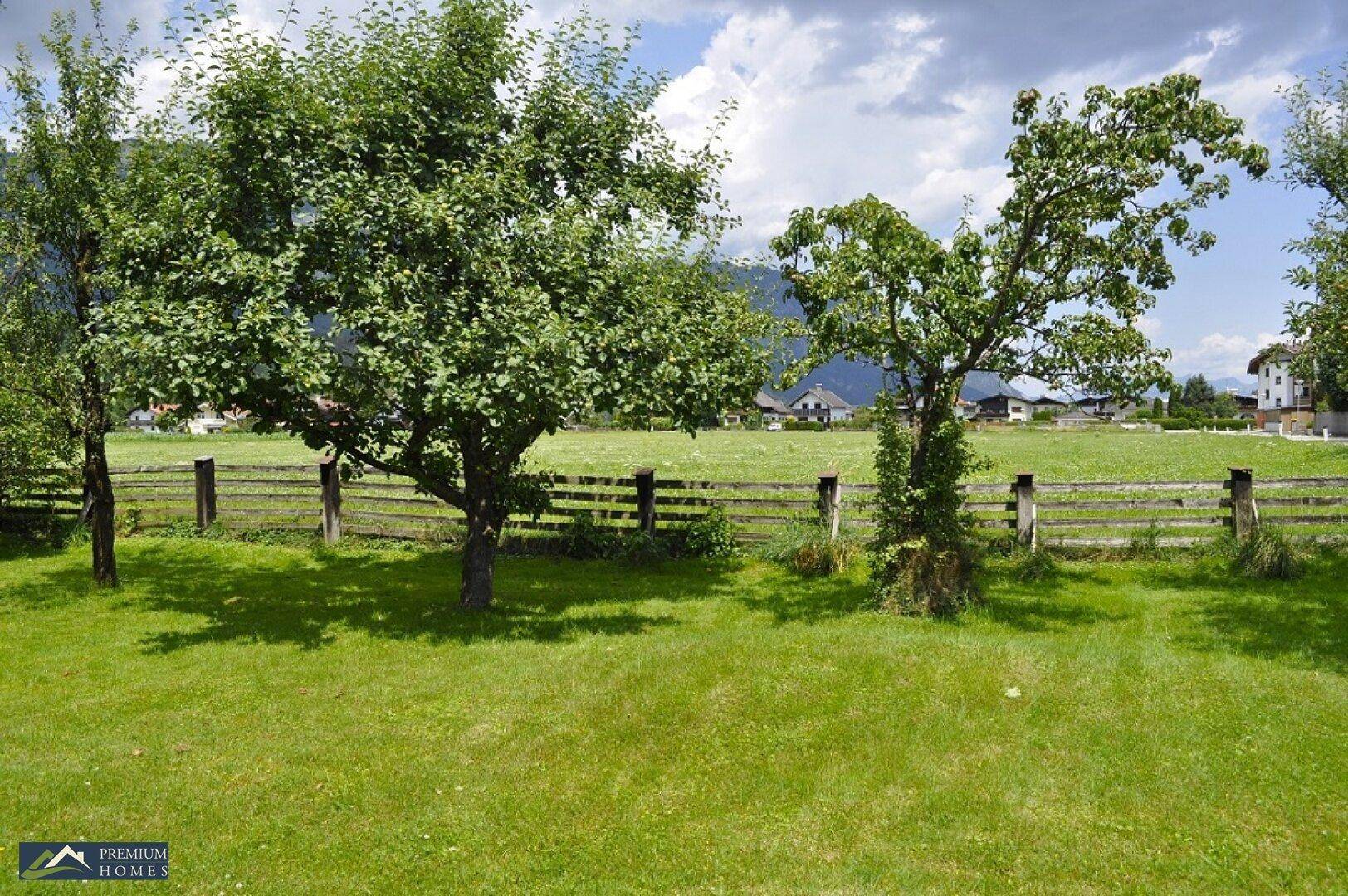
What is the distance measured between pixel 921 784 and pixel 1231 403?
490 ft

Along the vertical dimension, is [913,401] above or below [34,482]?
above

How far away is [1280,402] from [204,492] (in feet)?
383

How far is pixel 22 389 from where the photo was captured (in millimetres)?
14297

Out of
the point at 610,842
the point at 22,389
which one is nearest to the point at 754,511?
the point at 610,842

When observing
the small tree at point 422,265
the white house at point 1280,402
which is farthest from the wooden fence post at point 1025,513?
the white house at point 1280,402

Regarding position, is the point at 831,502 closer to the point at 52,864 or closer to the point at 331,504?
the point at 331,504

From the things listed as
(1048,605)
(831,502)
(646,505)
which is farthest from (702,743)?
(646,505)

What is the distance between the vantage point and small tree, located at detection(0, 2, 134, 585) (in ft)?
45.5

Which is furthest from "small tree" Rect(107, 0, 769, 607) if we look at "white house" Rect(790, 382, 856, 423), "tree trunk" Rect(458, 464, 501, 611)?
"white house" Rect(790, 382, 856, 423)

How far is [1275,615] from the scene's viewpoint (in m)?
11.8

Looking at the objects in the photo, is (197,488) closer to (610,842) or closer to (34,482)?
(34,482)

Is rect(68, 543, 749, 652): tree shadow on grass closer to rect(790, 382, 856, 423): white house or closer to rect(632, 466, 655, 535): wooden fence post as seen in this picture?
rect(632, 466, 655, 535): wooden fence post

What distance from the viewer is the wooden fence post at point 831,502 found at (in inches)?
645

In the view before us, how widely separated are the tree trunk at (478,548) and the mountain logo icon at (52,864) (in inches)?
284
